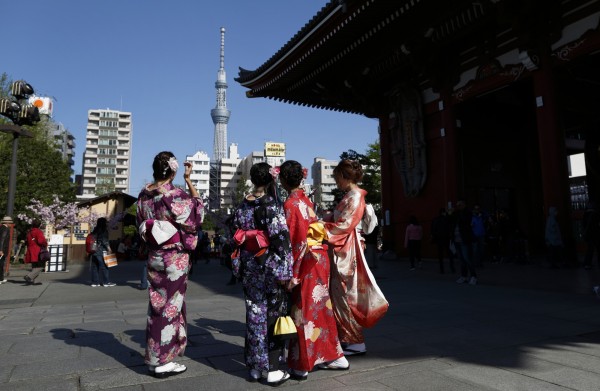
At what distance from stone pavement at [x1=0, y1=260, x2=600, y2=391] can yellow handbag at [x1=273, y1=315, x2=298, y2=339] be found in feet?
1.14

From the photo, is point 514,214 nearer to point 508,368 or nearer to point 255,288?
point 508,368

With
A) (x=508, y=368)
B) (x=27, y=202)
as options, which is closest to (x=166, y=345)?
(x=508, y=368)

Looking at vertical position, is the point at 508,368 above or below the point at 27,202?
below

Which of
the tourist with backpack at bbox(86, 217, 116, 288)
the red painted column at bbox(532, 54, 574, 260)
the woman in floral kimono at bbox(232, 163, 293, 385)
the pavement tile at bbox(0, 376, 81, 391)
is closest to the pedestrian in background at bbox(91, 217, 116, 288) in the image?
the tourist with backpack at bbox(86, 217, 116, 288)

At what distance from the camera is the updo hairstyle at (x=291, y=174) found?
3.16 m

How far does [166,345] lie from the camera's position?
9.71 feet

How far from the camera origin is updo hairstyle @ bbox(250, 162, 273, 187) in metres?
3.03

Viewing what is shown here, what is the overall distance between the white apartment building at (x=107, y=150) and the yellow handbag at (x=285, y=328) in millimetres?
89507

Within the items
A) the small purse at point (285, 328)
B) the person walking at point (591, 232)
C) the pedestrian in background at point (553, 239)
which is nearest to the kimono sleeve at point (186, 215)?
the small purse at point (285, 328)

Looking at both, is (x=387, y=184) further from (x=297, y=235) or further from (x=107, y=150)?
(x=107, y=150)

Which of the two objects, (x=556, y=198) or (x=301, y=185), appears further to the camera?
(x=556, y=198)

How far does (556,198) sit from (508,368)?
24.1 feet

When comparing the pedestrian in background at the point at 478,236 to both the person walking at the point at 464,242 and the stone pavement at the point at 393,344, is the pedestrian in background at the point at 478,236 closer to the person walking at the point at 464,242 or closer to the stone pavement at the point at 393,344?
the person walking at the point at 464,242

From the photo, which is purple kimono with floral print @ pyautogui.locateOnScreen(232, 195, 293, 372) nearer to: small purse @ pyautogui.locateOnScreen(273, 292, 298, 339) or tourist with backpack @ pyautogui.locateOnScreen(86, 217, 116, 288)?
small purse @ pyautogui.locateOnScreen(273, 292, 298, 339)
